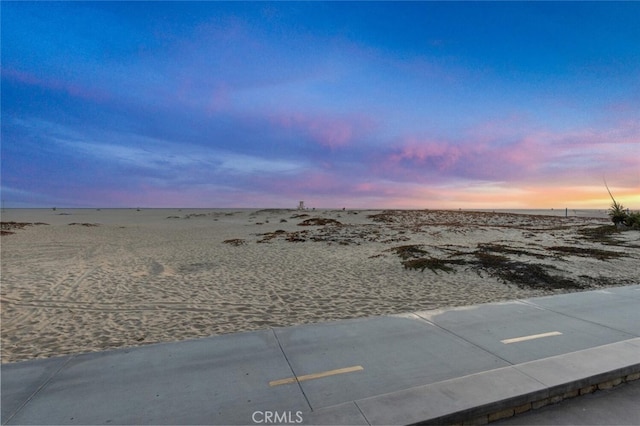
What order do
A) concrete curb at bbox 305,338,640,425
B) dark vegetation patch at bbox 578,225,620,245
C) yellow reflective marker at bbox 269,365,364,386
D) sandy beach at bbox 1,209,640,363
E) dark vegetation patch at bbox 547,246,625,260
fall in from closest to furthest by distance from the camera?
concrete curb at bbox 305,338,640,425
yellow reflective marker at bbox 269,365,364,386
sandy beach at bbox 1,209,640,363
dark vegetation patch at bbox 547,246,625,260
dark vegetation patch at bbox 578,225,620,245

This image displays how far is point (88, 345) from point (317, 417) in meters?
4.84

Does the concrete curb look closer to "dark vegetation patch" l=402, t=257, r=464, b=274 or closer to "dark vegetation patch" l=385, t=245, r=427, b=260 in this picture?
"dark vegetation patch" l=402, t=257, r=464, b=274

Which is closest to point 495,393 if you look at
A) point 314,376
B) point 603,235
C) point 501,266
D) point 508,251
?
point 314,376

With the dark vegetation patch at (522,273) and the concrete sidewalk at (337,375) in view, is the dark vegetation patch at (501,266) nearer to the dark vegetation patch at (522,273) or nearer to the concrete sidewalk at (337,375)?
the dark vegetation patch at (522,273)

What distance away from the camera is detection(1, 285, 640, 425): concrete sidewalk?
133 inches

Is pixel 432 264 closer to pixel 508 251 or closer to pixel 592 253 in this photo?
pixel 508 251

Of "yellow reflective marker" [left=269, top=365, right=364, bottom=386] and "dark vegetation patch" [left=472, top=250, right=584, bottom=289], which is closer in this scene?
"yellow reflective marker" [left=269, top=365, right=364, bottom=386]

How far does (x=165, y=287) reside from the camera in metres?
10.2

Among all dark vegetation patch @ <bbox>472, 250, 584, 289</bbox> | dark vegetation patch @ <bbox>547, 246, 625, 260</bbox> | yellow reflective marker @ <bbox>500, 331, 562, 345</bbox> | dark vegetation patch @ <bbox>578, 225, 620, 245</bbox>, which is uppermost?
dark vegetation patch @ <bbox>578, 225, 620, 245</bbox>

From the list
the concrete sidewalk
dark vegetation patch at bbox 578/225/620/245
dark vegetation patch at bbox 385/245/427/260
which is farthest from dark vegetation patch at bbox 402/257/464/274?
dark vegetation patch at bbox 578/225/620/245

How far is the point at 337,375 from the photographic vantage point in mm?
4062

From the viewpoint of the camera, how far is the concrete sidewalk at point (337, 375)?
3.38m

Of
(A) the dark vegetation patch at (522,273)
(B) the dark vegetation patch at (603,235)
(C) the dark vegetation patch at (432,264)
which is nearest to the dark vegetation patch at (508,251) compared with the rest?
(A) the dark vegetation patch at (522,273)

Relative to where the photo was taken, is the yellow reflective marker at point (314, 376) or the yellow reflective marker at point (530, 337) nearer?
the yellow reflective marker at point (314, 376)
